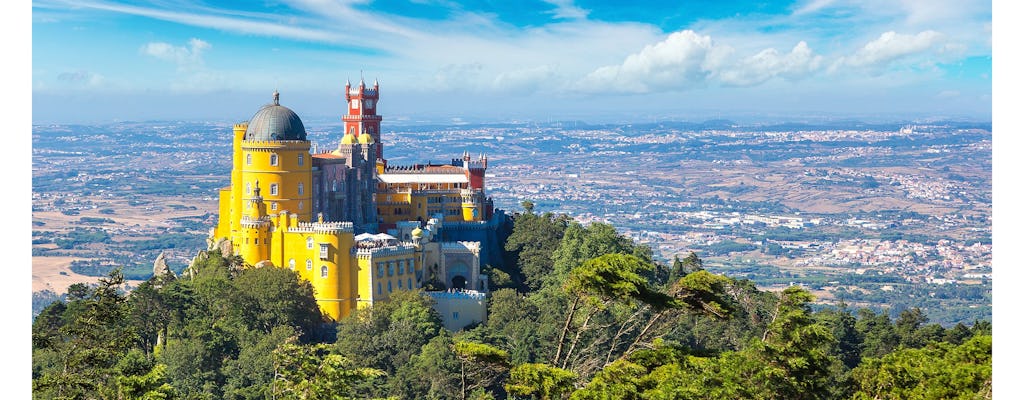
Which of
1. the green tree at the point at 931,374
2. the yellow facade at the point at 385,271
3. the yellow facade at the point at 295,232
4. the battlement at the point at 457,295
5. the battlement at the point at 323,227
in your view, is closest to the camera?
the green tree at the point at 931,374

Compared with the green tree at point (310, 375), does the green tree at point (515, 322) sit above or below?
below

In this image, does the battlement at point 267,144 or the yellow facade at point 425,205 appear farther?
the yellow facade at point 425,205

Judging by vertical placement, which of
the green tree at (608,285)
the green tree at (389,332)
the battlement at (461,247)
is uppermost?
the green tree at (608,285)

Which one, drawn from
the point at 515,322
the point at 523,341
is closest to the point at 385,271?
the point at 515,322

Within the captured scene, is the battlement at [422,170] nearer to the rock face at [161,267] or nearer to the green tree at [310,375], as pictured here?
the rock face at [161,267]

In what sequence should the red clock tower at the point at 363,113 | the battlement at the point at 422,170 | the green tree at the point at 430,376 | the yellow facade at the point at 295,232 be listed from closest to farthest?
1. the green tree at the point at 430,376
2. the yellow facade at the point at 295,232
3. the battlement at the point at 422,170
4. the red clock tower at the point at 363,113

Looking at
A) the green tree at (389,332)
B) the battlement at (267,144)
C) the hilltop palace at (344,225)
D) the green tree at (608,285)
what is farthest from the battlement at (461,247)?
the green tree at (608,285)
